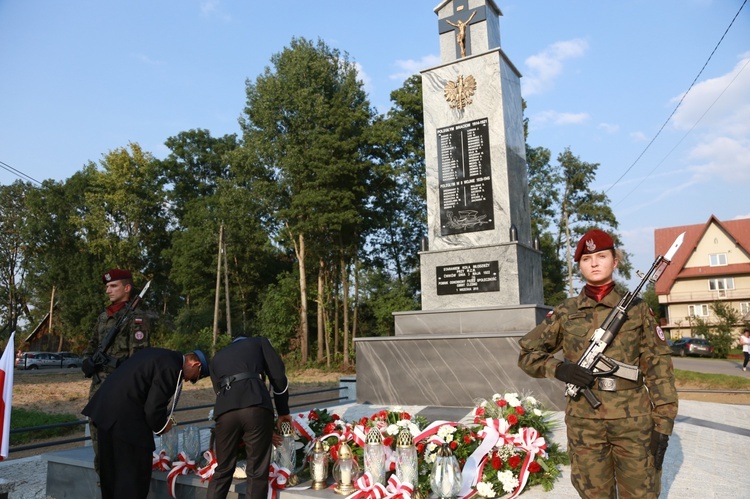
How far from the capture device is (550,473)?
16.1 ft

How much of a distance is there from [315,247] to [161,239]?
23.0 m

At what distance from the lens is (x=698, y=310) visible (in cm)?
4341

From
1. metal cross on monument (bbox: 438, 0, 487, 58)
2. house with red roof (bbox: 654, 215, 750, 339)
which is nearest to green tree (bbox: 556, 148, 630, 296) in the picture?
house with red roof (bbox: 654, 215, 750, 339)

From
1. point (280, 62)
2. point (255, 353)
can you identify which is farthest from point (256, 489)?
point (280, 62)

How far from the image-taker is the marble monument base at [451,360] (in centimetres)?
859

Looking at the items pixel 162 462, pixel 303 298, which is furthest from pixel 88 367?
pixel 303 298

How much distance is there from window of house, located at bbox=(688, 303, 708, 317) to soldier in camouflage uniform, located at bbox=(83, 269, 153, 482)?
47.2 meters

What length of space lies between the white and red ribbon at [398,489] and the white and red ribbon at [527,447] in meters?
1.07

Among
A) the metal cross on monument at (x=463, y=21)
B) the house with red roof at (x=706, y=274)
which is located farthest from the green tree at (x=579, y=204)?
the metal cross on monument at (x=463, y=21)

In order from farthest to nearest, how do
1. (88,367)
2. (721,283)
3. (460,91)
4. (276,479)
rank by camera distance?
(721,283), (460,91), (88,367), (276,479)

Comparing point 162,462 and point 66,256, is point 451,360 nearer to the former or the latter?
point 162,462

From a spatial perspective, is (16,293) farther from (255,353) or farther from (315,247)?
(255,353)

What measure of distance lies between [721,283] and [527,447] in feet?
153

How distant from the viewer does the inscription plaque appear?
10312mm
